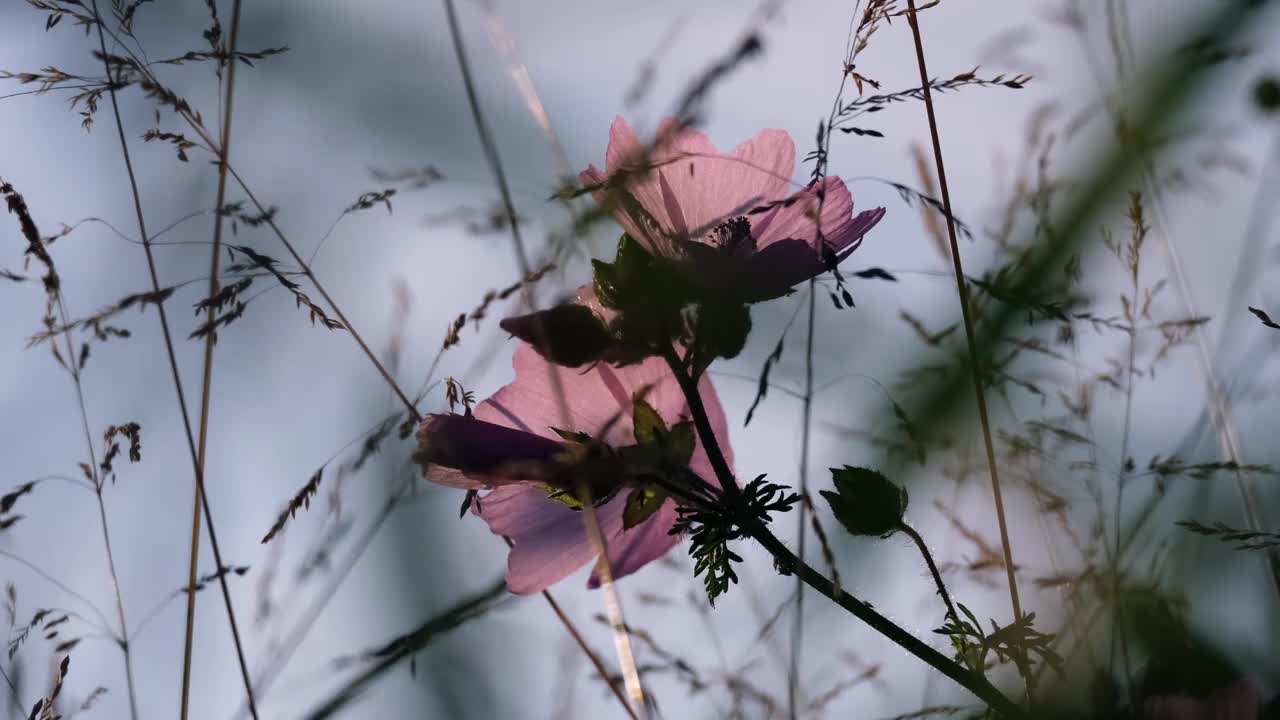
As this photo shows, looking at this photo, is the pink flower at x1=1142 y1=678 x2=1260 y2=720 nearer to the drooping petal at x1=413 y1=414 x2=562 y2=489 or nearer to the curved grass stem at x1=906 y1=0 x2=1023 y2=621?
the curved grass stem at x1=906 y1=0 x2=1023 y2=621

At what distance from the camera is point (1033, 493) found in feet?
1.81

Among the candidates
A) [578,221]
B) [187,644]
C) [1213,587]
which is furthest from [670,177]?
[187,644]

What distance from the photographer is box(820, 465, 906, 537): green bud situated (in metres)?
0.53

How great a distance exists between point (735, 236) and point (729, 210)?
15 millimetres

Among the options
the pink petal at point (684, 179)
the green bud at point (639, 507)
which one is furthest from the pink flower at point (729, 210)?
the green bud at point (639, 507)

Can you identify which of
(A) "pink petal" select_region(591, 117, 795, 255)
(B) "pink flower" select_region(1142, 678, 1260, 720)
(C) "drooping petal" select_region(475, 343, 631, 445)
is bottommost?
(B) "pink flower" select_region(1142, 678, 1260, 720)

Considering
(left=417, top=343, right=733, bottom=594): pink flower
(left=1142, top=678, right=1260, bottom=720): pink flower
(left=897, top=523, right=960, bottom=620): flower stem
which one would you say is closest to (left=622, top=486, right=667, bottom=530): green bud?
(left=417, top=343, right=733, bottom=594): pink flower

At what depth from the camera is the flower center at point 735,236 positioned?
52cm

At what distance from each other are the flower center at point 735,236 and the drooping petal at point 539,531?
0.14 metres

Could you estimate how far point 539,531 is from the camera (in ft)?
1.87

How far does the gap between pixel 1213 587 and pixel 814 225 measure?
0.22m

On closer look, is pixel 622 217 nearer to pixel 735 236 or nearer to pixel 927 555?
pixel 735 236

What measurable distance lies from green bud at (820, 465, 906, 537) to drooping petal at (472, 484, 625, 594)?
11cm

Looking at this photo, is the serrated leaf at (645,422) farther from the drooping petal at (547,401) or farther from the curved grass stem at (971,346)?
the curved grass stem at (971,346)
